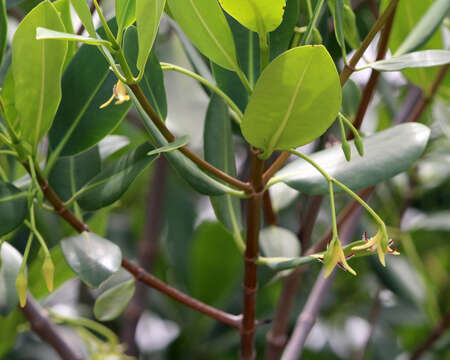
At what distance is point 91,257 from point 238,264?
577 millimetres

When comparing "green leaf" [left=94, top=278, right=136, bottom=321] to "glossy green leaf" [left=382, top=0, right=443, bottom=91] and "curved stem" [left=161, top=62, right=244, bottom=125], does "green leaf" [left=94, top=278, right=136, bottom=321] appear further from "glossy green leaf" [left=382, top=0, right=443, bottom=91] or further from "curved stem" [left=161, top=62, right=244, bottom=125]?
"glossy green leaf" [left=382, top=0, right=443, bottom=91]

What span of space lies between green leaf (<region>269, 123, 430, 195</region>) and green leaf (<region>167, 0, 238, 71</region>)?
0.32 ft

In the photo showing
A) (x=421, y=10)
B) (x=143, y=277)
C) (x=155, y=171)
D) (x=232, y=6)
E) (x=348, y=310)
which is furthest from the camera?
(x=348, y=310)

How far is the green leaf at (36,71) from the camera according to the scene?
1.18ft

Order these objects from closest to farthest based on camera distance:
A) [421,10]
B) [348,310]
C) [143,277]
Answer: [143,277] → [421,10] → [348,310]

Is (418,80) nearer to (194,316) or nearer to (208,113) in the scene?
(208,113)

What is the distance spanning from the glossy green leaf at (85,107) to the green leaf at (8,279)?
0.09 m

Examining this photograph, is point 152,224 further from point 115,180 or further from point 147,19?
point 147,19

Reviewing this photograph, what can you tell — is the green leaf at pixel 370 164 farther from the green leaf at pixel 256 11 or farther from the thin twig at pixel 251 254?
the green leaf at pixel 256 11

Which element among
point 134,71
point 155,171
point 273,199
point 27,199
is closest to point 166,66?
point 134,71

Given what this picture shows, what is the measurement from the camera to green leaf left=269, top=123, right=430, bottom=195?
0.42m

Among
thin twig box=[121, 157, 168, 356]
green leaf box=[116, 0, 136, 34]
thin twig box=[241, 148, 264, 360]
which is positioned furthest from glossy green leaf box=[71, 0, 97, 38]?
thin twig box=[121, 157, 168, 356]

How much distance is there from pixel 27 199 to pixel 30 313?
19 centimetres

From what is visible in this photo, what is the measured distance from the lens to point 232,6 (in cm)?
34
